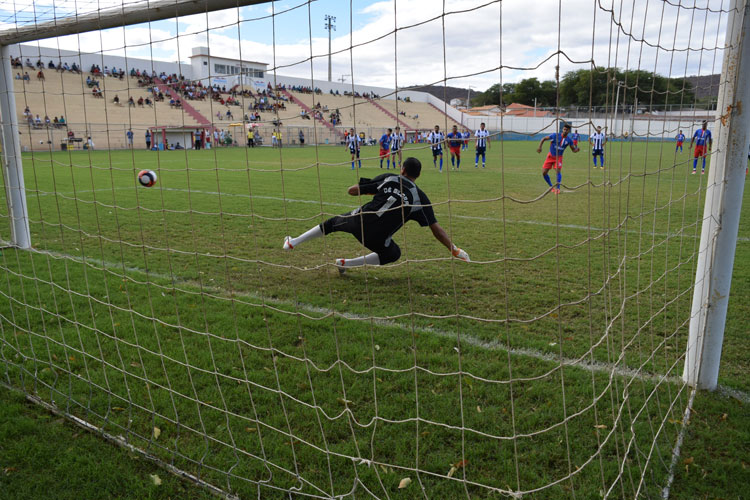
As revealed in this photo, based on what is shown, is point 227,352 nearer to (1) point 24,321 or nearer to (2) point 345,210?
(1) point 24,321

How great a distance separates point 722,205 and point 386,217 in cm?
290

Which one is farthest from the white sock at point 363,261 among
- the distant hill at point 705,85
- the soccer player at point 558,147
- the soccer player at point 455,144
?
the distant hill at point 705,85

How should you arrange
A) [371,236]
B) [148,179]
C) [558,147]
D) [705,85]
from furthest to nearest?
[148,179] < [371,236] < [558,147] < [705,85]

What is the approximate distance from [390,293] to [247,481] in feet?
9.41

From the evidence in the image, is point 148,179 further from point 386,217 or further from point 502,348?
point 502,348

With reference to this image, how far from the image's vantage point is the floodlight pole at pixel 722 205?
281 cm

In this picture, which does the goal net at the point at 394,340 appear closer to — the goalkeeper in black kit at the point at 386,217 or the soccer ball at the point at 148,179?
the goalkeeper in black kit at the point at 386,217

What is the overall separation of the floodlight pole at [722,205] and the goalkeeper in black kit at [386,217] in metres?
1.87

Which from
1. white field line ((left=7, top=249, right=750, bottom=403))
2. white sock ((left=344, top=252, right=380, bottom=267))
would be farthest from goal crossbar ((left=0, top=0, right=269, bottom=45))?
white sock ((left=344, top=252, right=380, bottom=267))

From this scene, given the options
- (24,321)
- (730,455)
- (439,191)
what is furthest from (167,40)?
(439,191)

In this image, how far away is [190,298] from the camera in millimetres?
5004

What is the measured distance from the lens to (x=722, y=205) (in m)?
3.02

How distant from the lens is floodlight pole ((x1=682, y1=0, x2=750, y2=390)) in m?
2.81

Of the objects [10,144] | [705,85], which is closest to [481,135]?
[705,85]
